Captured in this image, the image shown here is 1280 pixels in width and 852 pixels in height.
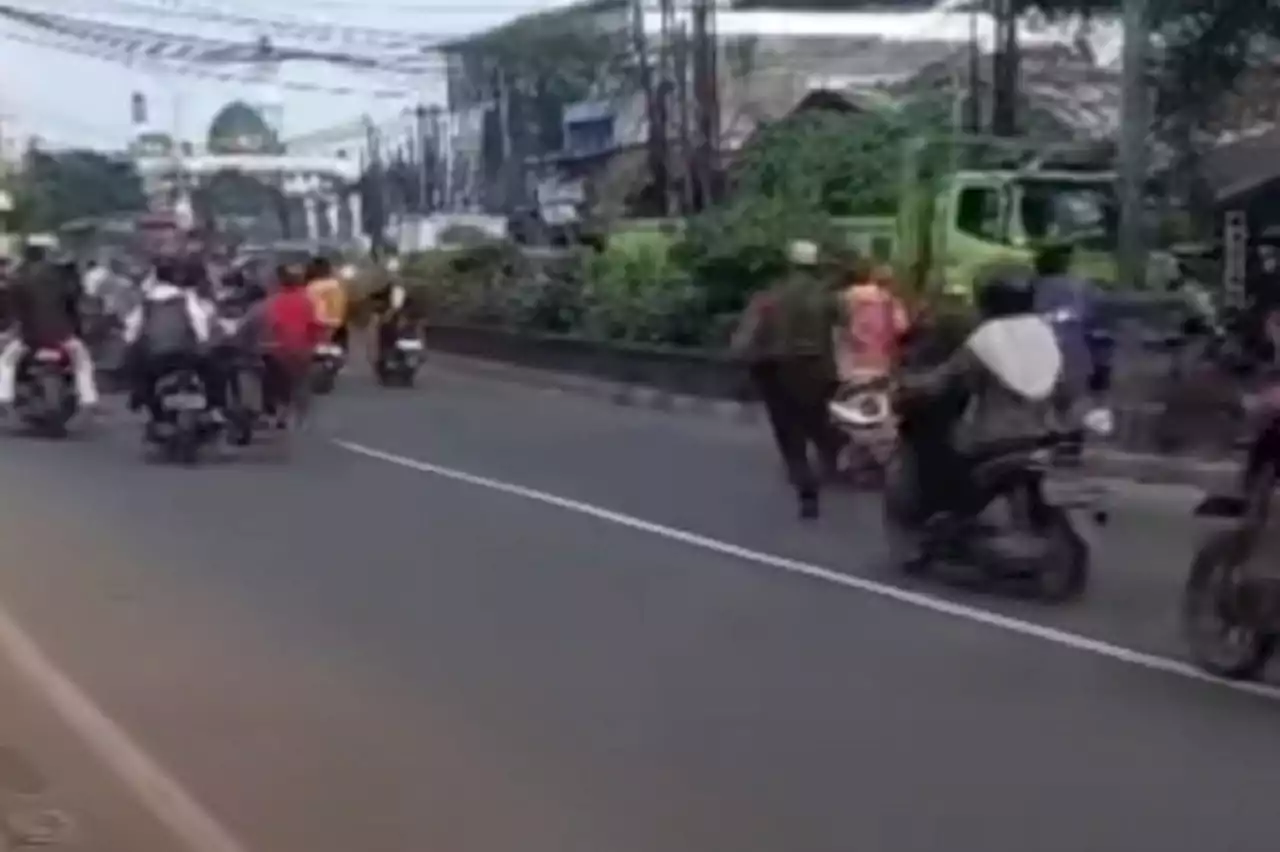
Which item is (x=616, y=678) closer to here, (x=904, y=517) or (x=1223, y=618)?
(x=1223, y=618)

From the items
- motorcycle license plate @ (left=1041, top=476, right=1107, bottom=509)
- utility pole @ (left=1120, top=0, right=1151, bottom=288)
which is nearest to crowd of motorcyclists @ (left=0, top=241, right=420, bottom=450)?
utility pole @ (left=1120, top=0, right=1151, bottom=288)

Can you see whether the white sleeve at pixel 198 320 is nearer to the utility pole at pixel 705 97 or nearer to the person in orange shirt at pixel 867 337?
the person in orange shirt at pixel 867 337

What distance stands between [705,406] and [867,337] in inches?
440

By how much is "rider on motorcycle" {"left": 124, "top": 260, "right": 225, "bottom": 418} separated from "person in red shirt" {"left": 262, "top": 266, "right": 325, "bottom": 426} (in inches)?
58.9

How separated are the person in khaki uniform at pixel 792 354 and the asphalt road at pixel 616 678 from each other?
598 millimetres

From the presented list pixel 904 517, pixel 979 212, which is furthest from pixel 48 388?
pixel 904 517

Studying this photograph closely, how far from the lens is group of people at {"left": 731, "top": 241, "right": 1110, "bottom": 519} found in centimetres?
1473

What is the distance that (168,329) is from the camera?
2348 centimetres

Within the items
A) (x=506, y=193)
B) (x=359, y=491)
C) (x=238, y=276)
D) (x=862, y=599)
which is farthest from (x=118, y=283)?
(x=506, y=193)

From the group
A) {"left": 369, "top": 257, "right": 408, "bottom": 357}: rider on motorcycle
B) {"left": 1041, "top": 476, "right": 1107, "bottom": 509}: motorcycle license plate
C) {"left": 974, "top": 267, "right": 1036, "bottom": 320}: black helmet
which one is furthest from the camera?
{"left": 369, "top": 257, "right": 408, "bottom": 357}: rider on motorcycle

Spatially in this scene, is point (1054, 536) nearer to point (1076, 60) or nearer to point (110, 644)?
point (110, 644)

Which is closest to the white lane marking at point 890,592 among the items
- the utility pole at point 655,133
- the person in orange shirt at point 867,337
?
the person in orange shirt at point 867,337

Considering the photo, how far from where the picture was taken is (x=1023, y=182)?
104ft

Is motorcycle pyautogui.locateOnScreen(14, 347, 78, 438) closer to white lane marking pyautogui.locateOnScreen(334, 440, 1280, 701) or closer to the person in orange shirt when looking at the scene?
white lane marking pyautogui.locateOnScreen(334, 440, 1280, 701)
